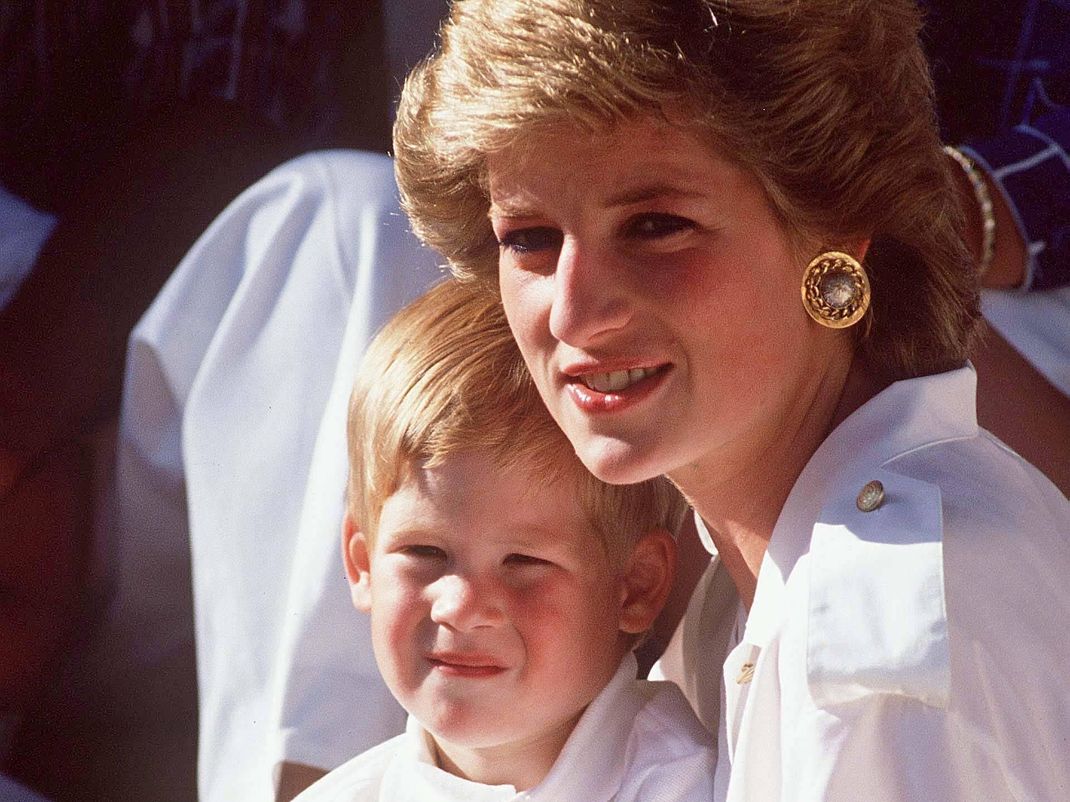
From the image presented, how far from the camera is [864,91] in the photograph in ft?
4.63

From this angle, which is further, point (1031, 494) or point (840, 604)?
point (1031, 494)

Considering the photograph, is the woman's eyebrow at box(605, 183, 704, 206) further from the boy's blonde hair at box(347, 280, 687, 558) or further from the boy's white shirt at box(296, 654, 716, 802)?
the boy's white shirt at box(296, 654, 716, 802)

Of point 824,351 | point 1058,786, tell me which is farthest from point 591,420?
point 1058,786

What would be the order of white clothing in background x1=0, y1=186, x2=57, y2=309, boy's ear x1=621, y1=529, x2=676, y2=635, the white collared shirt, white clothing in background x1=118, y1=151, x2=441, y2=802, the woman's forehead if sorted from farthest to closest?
white clothing in background x1=0, y1=186, x2=57, y2=309, white clothing in background x1=118, y1=151, x2=441, y2=802, boy's ear x1=621, y1=529, x2=676, y2=635, the woman's forehead, the white collared shirt

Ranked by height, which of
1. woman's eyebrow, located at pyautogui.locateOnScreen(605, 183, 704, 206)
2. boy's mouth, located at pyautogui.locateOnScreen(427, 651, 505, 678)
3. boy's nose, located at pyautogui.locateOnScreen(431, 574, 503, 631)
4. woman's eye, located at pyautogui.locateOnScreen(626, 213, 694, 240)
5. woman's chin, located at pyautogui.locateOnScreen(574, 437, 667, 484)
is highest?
woman's eyebrow, located at pyautogui.locateOnScreen(605, 183, 704, 206)

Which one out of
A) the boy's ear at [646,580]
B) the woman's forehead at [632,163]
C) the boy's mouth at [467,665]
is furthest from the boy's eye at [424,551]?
the woman's forehead at [632,163]

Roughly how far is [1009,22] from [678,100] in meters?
1.43

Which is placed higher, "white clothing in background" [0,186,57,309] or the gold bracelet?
the gold bracelet

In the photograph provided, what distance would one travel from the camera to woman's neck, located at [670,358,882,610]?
157 centimetres

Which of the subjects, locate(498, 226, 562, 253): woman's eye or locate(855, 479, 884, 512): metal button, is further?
locate(498, 226, 562, 253): woman's eye

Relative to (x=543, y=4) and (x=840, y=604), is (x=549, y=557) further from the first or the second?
(x=543, y=4)

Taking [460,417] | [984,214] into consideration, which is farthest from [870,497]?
[984,214]

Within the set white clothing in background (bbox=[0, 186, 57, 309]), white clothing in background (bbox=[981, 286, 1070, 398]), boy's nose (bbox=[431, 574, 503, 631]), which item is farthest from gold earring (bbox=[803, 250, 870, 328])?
white clothing in background (bbox=[0, 186, 57, 309])

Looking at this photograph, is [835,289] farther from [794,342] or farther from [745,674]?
[745,674]
